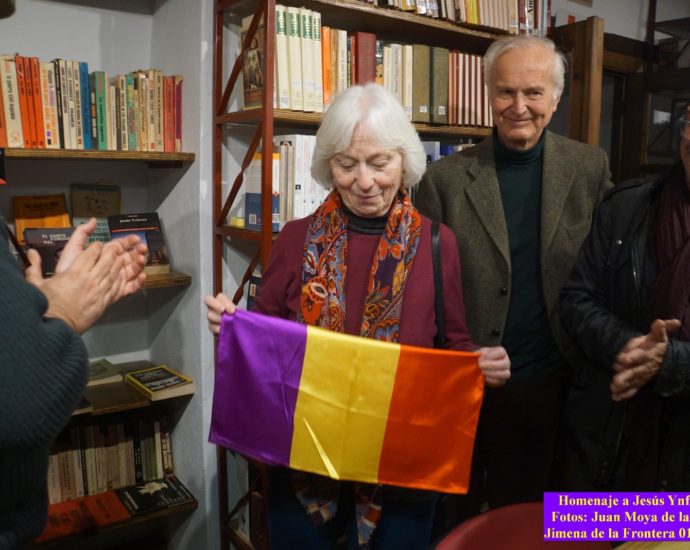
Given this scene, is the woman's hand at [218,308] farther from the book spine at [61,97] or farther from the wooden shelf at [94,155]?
the book spine at [61,97]

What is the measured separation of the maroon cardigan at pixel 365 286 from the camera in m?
1.46

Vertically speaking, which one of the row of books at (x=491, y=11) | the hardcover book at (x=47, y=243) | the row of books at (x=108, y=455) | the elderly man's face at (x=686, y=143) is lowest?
the row of books at (x=108, y=455)

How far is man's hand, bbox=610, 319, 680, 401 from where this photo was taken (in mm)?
1312

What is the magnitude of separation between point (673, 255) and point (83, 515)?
2088mm

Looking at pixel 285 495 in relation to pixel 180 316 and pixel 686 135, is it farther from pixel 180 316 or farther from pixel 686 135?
pixel 686 135

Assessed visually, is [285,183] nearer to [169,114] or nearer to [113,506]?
[169,114]

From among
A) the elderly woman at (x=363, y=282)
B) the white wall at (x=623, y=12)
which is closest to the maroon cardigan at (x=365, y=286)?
the elderly woman at (x=363, y=282)

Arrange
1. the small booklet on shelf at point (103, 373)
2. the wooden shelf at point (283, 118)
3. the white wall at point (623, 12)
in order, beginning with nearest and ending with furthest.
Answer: the wooden shelf at point (283, 118) < the small booklet on shelf at point (103, 373) < the white wall at point (623, 12)

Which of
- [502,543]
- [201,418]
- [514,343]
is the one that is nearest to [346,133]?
[514,343]

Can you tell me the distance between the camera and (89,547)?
249 centimetres

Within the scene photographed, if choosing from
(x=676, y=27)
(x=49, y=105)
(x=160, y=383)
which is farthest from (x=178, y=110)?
(x=676, y=27)

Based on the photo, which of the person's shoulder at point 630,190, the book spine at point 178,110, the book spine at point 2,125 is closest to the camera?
the person's shoulder at point 630,190

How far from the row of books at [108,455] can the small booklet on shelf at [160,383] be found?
0.20 metres

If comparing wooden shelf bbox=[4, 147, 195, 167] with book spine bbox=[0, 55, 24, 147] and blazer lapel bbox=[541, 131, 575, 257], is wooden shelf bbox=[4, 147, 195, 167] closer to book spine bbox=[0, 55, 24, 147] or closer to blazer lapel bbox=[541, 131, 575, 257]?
book spine bbox=[0, 55, 24, 147]
